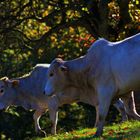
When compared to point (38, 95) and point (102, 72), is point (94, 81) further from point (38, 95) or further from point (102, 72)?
point (38, 95)

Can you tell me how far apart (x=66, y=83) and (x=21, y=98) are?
5.49 metres

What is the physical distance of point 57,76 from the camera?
544 inches

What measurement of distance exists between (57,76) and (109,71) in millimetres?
1742

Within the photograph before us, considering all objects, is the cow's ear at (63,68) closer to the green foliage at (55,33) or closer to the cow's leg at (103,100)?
the cow's leg at (103,100)

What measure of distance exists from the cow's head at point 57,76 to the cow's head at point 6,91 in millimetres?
5070

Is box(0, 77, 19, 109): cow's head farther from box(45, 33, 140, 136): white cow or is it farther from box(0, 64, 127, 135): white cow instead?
box(45, 33, 140, 136): white cow

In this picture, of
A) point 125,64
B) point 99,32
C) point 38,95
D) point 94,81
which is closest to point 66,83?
point 94,81

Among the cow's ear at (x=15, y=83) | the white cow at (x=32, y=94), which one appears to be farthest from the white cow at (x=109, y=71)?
the cow's ear at (x=15, y=83)

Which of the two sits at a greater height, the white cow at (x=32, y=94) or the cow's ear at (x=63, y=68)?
the cow's ear at (x=63, y=68)

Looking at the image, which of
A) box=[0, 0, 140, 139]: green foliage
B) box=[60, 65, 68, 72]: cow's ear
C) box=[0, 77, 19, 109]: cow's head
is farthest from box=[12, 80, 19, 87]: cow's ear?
box=[60, 65, 68, 72]: cow's ear

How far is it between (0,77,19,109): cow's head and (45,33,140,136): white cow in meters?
5.70

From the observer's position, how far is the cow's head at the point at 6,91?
62.1 feet

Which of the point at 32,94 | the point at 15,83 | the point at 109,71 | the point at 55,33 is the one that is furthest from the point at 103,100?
the point at 55,33

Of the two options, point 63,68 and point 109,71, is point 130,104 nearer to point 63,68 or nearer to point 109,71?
point 109,71
